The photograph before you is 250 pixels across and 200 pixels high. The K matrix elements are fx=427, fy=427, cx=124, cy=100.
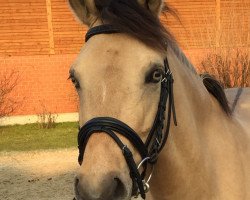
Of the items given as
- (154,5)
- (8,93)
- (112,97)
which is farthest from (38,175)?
(112,97)

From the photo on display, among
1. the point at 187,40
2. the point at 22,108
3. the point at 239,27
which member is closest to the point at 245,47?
the point at 239,27

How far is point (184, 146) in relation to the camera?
2250 mm

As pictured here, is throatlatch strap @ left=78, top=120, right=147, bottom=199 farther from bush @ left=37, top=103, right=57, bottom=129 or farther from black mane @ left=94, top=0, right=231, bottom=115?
bush @ left=37, top=103, right=57, bottom=129

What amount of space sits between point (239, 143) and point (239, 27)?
8313 millimetres

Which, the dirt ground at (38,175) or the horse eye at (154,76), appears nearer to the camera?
the horse eye at (154,76)

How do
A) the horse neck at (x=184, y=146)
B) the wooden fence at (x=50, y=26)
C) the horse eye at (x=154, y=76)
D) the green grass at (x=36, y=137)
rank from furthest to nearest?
the wooden fence at (x=50, y=26) → the green grass at (x=36, y=137) → the horse neck at (x=184, y=146) → the horse eye at (x=154, y=76)

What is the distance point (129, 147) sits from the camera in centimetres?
184

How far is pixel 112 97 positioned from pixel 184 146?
2.05 feet

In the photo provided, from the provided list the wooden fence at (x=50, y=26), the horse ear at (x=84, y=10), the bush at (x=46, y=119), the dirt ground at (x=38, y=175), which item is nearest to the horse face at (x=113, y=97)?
the horse ear at (x=84, y=10)

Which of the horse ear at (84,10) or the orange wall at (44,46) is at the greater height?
the horse ear at (84,10)

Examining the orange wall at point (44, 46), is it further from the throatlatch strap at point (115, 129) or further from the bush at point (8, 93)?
the throatlatch strap at point (115, 129)

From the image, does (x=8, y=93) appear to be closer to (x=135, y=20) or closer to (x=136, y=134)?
(x=135, y=20)

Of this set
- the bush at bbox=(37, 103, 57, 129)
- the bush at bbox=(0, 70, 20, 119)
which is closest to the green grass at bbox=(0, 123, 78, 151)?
the bush at bbox=(37, 103, 57, 129)

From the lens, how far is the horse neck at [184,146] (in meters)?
2.20
